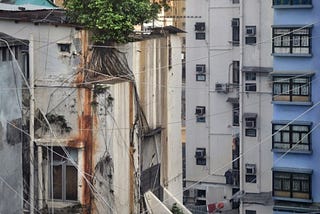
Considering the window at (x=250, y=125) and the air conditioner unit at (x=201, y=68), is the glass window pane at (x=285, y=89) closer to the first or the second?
the window at (x=250, y=125)

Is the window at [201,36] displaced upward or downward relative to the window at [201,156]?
upward

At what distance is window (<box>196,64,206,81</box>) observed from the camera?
84.1 ft

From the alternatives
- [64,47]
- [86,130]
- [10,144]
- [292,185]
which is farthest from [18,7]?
[292,185]

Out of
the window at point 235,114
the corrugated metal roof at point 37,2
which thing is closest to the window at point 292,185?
the corrugated metal roof at point 37,2

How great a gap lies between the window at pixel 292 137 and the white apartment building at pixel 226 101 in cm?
621

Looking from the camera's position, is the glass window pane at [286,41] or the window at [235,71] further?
the window at [235,71]

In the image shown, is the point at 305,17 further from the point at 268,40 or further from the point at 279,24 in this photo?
the point at 268,40

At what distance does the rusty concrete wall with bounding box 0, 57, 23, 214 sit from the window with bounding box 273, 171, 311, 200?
249 inches

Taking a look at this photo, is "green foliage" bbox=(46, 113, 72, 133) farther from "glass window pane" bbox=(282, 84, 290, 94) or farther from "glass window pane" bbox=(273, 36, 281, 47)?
"glass window pane" bbox=(273, 36, 281, 47)

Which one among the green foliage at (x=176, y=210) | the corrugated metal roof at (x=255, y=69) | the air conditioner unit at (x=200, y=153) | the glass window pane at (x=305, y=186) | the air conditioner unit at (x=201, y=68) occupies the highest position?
the air conditioner unit at (x=201, y=68)

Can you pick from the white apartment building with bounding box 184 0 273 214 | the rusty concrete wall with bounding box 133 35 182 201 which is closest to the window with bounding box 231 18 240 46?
the white apartment building with bounding box 184 0 273 214

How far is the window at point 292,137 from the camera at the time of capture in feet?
53.5

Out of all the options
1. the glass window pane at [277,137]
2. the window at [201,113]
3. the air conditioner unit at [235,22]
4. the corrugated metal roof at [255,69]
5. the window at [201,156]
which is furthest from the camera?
the window at [201,156]

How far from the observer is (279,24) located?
1652 centimetres
